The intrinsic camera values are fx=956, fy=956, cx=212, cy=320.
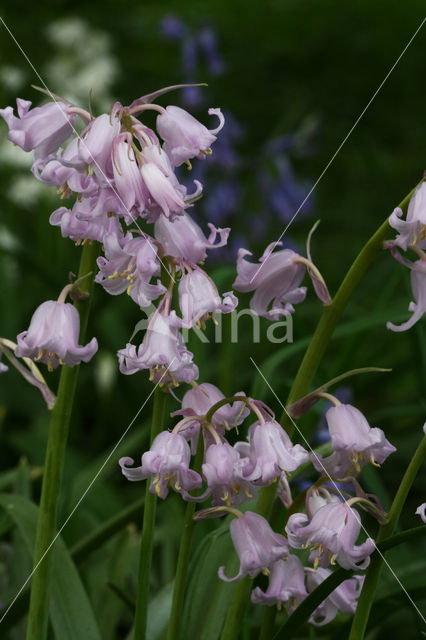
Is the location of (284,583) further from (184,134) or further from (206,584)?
(184,134)

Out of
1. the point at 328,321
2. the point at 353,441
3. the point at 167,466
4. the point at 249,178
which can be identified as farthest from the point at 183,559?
the point at 249,178

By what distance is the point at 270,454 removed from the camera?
1355 millimetres

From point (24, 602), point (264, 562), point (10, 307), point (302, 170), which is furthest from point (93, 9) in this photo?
point (264, 562)

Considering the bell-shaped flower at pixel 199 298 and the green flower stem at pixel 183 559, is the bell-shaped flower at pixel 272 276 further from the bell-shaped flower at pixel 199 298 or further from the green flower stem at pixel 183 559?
the green flower stem at pixel 183 559

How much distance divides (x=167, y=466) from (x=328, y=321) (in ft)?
1.07

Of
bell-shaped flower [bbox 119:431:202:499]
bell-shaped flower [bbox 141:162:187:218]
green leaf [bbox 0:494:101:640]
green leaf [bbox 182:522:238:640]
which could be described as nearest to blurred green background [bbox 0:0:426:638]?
green leaf [bbox 182:522:238:640]

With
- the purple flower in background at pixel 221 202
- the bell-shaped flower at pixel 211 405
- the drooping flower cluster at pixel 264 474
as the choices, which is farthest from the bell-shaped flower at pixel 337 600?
the purple flower in background at pixel 221 202

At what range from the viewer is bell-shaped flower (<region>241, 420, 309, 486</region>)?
1.36m

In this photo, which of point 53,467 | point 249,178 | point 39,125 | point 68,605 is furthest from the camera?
point 249,178

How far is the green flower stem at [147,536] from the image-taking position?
1474 millimetres

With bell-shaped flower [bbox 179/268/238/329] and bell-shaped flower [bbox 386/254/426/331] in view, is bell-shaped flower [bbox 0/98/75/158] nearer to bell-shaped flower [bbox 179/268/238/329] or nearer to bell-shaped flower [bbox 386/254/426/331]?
bell-shaped flower [bbox 179/268/238/329]

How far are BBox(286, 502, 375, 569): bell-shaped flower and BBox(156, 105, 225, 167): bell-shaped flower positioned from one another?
1.84 ft

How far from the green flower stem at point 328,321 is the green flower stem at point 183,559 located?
98 millimetres

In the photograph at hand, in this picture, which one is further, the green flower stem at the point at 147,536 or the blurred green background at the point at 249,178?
the blurred green background at the point at 249,178
